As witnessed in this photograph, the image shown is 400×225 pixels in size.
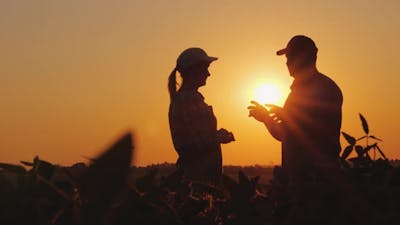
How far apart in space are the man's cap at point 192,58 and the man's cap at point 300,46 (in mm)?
1167

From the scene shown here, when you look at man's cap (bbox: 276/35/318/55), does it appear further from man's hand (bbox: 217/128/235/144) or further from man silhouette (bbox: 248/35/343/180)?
man's hand (bbox: 217/128/235/144)

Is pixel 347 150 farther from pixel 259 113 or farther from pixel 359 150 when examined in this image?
pixel 259 113

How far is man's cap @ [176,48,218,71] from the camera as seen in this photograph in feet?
24.8

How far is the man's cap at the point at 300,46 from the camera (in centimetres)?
679

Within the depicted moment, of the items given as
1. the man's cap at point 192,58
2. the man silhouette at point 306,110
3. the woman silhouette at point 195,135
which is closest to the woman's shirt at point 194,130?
the woman silhouette at point 195,135

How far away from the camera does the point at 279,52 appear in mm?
7051

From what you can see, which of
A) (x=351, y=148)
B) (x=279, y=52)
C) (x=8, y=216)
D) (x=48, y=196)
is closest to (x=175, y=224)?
(x=48, y=196)

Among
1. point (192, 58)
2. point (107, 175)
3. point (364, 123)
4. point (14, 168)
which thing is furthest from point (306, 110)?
point (107, 175)

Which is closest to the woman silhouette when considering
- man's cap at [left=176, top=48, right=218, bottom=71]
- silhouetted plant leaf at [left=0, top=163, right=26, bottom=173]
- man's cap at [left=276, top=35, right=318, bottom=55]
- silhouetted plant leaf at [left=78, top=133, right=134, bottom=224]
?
man's cap at [left=176, top=48, right=218, bottom=71]

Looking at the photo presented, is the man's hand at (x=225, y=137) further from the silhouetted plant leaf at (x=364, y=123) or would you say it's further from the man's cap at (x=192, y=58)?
the silhouetted plant leaf at (x=364, y=123)

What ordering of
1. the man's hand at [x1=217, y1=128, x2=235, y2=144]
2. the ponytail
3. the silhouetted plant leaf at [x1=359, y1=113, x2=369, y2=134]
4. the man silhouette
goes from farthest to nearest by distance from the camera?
the ponytail
the man's hand at [x1=217, y1=128, x2=235, y2=144]
the man silhouette
the silhouetted plant leaf at [x1=359, y1=113, x2=369, y2=134]

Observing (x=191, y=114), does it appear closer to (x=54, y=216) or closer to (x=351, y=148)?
(x=351, y=148)

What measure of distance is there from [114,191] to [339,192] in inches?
24.7

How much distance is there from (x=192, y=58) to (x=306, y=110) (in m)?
1.85
